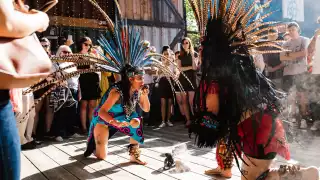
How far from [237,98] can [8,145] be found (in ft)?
4.03

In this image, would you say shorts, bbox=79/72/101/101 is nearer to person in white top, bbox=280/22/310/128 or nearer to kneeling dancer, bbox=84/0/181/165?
kneeling dancer, bbox=84/0/181/165

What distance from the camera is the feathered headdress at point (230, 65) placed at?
5.94ft

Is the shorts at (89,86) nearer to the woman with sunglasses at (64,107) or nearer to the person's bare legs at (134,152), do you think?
the woman with sunglasses at (64,107)

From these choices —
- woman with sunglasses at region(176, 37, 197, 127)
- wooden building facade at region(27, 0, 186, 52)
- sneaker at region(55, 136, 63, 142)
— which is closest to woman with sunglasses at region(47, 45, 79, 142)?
sneaker at region(55, 136, 63, 142)

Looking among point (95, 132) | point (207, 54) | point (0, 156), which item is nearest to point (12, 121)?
point (0, 156)

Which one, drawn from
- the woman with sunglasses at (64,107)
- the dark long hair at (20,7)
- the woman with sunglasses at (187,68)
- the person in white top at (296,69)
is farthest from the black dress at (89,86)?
the dark long hair at (20,7)

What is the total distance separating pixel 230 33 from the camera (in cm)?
184

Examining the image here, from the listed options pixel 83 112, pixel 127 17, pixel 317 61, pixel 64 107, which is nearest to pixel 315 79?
pixel 317 61

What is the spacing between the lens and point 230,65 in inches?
71.4

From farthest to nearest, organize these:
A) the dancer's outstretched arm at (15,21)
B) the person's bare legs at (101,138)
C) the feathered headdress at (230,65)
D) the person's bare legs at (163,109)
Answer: the person's bare legs at (163,109), the person's bare legs at (101,138), the feathered headdress at (230,65), the dancer's outstretched arm at (15,21)

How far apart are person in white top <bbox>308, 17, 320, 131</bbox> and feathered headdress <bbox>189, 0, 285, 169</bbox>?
10.1 feet

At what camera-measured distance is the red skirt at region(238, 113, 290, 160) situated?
1.82m

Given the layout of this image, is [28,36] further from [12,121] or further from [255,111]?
[255,111]

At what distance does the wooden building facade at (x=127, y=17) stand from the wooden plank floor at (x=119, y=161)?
121 inches
